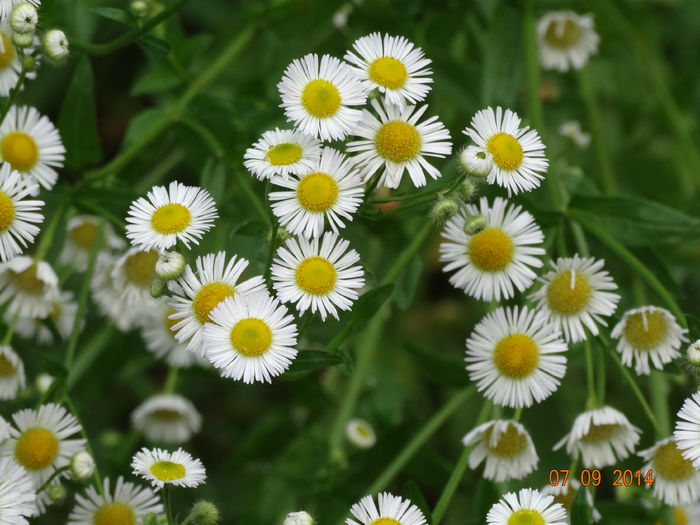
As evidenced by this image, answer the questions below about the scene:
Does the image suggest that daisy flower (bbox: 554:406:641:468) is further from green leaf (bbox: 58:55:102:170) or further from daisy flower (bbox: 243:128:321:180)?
green leaf (bbox: 58:55:102:170)

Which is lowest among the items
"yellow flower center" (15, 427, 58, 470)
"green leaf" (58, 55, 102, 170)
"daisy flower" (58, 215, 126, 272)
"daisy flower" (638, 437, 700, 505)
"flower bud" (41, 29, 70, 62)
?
"yellow flower center" (15, 427, 58, 470)

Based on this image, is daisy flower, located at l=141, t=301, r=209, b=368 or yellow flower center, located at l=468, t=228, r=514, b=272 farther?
daisy flower, located at l=141, t=301, r=209, b=368

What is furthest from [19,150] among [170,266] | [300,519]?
[300,519]

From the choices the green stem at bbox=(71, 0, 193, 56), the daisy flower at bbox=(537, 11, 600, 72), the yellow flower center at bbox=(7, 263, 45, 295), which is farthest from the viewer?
the daisy flower at bbox=(537, 11, 600, 72)

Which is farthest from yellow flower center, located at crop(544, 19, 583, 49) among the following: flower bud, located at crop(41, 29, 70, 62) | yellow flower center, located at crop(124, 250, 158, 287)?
flower bud, located at crop(41, 29, 70, 62)

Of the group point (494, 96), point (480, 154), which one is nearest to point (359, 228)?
point (494, 96)

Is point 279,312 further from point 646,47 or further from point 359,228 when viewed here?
point 646,47

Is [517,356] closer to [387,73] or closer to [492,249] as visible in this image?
[492,249]
